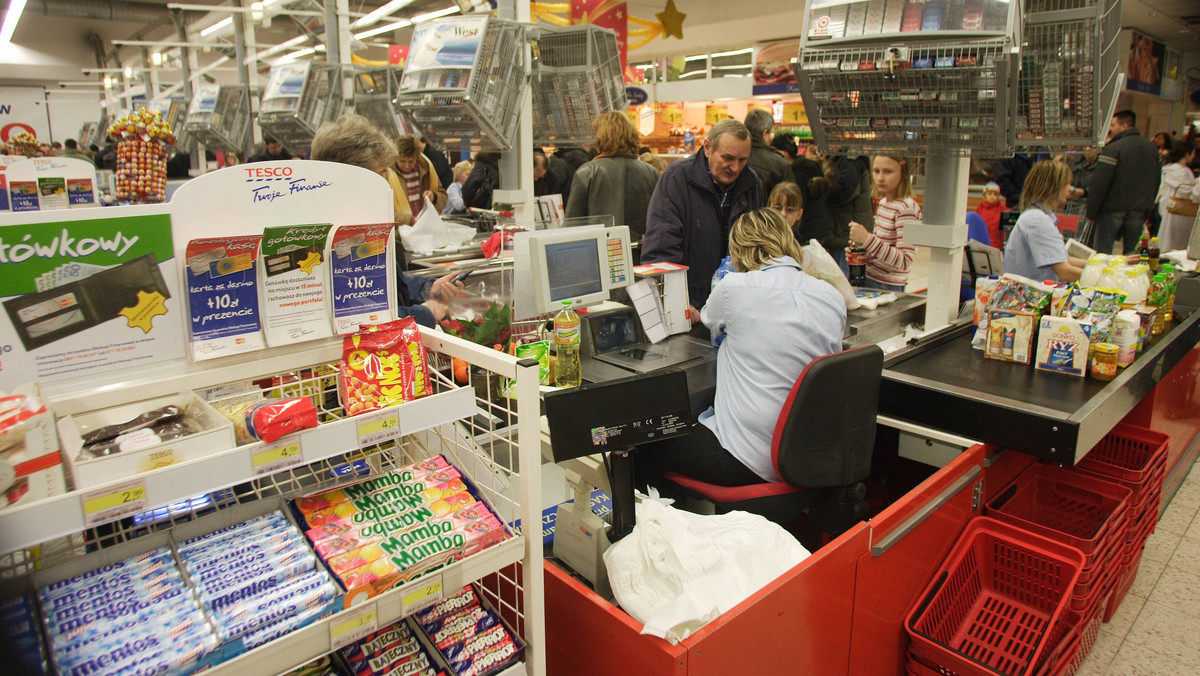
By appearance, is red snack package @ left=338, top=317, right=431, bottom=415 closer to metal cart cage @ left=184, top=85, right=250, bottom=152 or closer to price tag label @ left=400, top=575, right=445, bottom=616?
price tag label @ left=400, top=575, right=445, bottom=616

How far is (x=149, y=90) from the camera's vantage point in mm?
13188

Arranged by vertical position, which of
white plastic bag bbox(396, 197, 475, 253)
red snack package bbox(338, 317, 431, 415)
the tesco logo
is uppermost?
the tesco logo

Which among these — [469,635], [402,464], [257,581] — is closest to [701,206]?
[402,464]

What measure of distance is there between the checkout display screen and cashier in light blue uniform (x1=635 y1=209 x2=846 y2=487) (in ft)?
1.52

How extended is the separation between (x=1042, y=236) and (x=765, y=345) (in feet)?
7.83

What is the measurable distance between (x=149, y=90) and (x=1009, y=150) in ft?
48.0

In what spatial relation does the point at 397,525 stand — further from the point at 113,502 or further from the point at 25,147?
the point at 25,147

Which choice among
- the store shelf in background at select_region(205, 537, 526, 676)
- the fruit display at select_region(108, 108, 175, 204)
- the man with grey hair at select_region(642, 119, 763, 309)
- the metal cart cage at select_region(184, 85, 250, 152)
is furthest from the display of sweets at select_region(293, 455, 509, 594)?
the metal cart cage at select_region(184, 85, 250, 152)

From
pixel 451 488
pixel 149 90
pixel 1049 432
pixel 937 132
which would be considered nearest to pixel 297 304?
pixel 451 488

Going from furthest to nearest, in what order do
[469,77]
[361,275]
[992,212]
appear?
1. [992,212]
2. [469,77]
3. [361,275]

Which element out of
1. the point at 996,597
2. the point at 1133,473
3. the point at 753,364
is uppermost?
the point at 753,364

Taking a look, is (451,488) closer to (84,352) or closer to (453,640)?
(453,640)

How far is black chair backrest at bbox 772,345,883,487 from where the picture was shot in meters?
2.16

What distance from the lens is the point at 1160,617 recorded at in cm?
292
